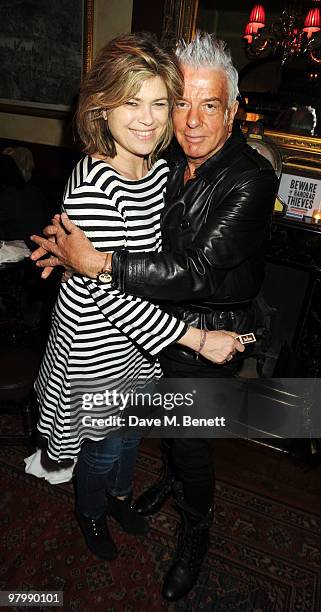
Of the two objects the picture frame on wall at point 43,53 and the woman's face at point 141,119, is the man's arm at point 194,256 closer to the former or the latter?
the woman's face at point 141,119

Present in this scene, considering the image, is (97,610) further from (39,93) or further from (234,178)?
(39,93)

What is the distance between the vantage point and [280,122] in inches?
104

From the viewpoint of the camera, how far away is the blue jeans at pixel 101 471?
1677 millimetres

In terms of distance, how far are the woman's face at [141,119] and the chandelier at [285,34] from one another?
61.1 inches

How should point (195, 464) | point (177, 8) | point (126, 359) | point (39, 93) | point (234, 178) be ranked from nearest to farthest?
point (234, 178)
point (126, 359)
point (195, 464)
point (177, 8)
point (39, 93)

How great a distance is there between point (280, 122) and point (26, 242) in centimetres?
182

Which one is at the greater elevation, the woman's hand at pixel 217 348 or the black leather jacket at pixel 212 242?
the black leather jacket at pixel 212 242

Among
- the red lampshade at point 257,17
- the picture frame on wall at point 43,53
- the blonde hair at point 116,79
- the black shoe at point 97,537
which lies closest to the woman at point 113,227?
the blonde hair at point 116,79

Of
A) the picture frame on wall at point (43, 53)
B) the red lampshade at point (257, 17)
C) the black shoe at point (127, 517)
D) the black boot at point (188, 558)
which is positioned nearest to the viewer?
the black boot at point (188, 558)

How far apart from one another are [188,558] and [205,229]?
143 centimetres

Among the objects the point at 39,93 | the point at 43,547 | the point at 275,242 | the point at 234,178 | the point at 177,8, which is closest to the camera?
the point at 234,178

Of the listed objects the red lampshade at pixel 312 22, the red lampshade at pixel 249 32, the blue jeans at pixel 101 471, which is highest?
the red lampshade at pixel 312 22

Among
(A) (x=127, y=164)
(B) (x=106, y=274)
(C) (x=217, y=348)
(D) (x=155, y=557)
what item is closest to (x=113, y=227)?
(B) (x=106, y=274)

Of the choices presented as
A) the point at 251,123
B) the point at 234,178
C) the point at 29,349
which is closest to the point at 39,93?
the point at 251,123
